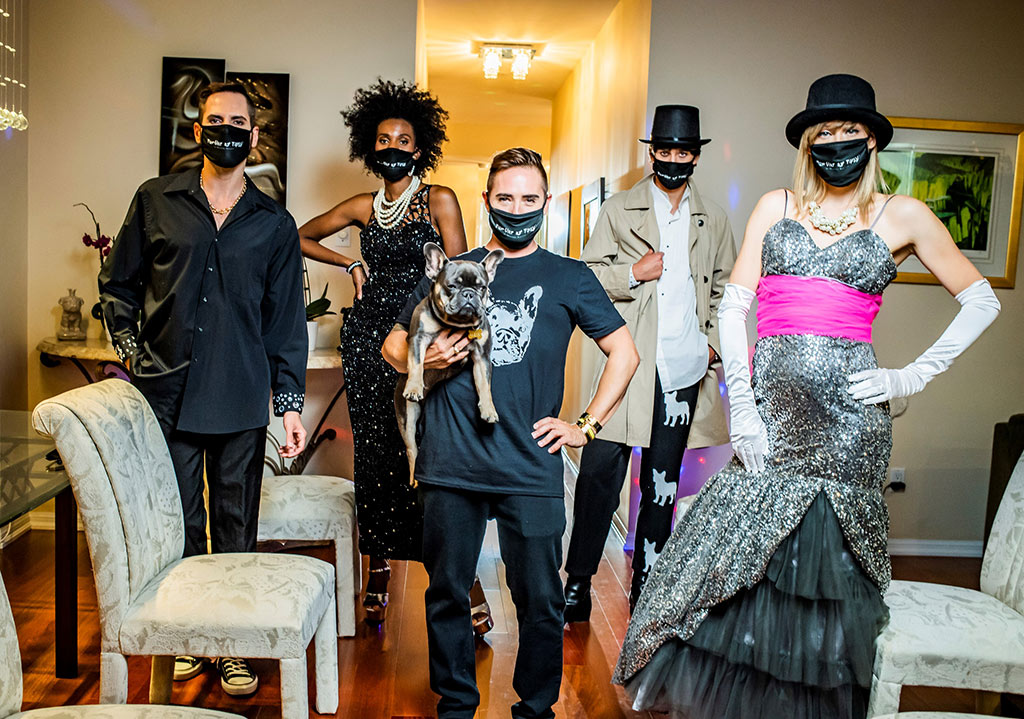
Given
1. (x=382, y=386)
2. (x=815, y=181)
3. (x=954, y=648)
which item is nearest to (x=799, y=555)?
(x=954, y=648)

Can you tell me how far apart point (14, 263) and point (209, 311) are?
193cm

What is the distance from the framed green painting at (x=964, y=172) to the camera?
3.99m

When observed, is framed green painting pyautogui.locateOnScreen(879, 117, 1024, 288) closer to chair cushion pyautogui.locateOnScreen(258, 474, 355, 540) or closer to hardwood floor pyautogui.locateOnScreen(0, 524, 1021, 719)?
hardwood floor pyautogui.locateOnScreen(0, 524, 1021, 719)

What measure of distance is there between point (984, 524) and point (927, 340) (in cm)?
89

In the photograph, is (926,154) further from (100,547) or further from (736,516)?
(100,547)

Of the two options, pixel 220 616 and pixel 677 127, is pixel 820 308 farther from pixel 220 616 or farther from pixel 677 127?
pixel 220 616

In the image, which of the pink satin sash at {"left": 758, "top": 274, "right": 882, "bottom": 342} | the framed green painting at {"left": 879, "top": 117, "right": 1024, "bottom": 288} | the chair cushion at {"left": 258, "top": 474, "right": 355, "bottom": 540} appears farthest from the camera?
the framed green painting at {"left": 879, "top": 117, "right": 1024, "bottom": 288}

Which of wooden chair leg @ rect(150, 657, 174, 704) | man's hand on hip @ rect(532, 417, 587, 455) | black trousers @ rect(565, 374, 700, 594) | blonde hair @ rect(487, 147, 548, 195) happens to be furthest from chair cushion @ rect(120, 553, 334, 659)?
black trousers @ rect(565, 374, 700, 594)

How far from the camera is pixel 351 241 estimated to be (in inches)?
156

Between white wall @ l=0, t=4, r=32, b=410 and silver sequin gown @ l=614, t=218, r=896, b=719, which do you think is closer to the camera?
silver sequin gown @ l=614, t=218, r=896, b=719

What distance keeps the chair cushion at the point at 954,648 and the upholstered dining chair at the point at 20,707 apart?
1.39m

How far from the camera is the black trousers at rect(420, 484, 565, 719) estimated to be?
1.99m

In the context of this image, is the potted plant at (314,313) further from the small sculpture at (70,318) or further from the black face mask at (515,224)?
the black face mask at (515,224)

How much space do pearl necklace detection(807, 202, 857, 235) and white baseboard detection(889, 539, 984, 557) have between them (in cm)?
260
